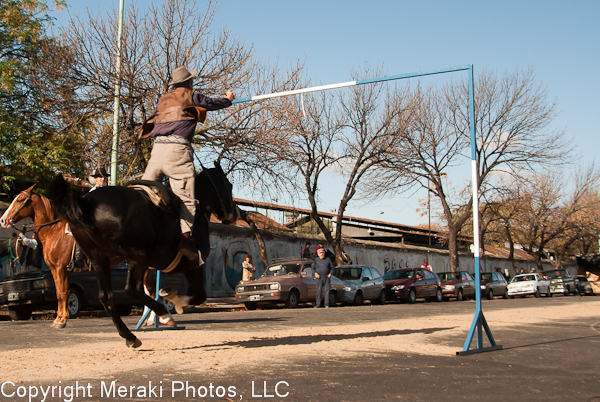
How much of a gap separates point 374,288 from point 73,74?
46.0 ft

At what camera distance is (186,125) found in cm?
711

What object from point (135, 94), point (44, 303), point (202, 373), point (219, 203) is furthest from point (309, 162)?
point (202, 373)

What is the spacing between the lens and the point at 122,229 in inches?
234

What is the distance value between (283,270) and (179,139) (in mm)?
14735

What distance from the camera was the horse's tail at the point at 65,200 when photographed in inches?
230

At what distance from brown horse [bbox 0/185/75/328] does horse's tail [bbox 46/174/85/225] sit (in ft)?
17.0

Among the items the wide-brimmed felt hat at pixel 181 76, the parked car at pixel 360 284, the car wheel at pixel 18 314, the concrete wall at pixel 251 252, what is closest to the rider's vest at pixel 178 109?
the wide-brimmed felt hat at pixel 181 76

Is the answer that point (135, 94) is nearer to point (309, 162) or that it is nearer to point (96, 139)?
point (96, 139)

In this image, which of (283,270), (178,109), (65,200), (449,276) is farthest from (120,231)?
(449,276)

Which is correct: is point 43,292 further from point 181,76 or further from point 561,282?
point 561,282

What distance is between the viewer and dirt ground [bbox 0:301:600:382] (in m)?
5.38

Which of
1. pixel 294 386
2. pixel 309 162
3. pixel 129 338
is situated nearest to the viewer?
pixel 294 386

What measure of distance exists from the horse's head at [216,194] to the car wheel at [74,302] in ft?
27.2

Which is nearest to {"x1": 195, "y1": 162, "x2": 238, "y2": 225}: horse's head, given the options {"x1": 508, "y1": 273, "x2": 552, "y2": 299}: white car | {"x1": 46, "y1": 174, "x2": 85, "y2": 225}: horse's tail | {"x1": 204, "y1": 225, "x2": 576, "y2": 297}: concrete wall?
{"x1": 46, "y1": 174, "x2": 85, "y2": 225}: horse's tail
